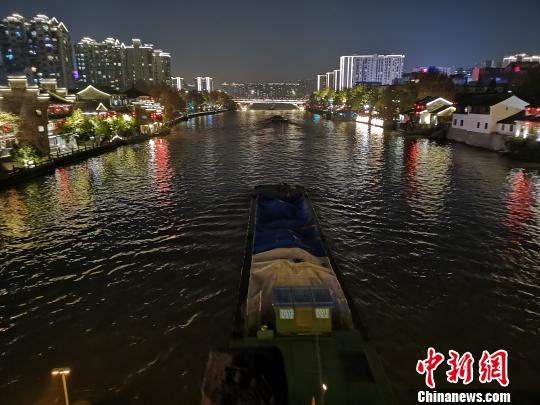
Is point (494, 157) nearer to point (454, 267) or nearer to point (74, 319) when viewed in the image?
point (454, 267)

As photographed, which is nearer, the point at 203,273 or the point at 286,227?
the point at 203,273

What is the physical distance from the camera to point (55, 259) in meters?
24.8

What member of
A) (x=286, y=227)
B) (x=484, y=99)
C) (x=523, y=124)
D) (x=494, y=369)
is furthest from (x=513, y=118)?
(x=494, y=369)

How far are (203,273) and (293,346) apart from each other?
11199 mm

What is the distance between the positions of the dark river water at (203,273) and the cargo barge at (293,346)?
2.75 meters

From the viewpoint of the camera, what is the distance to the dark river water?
48.7 ft

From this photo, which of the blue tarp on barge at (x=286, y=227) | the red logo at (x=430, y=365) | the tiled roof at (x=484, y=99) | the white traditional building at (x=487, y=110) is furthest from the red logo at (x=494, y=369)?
the tiled roof at (x=484, y=99)

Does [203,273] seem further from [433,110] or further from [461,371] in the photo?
[433,110]

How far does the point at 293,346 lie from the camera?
1255cm

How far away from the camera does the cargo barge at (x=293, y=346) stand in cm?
1026

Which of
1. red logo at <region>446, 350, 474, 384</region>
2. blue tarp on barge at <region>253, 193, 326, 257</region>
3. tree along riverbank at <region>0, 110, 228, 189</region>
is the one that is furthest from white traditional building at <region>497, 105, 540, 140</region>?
tree along riverbank at <region>0, 110, 228, 189</region>

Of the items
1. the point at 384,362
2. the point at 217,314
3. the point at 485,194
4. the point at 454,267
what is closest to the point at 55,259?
the point at 217,314

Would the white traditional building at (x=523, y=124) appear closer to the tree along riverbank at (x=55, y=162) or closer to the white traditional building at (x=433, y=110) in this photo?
the white traditional building at (x=433, y=110)

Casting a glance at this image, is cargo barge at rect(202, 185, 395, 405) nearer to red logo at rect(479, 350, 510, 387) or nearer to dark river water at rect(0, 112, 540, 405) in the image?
dark river water at rect(0, 112, 540, 405)
